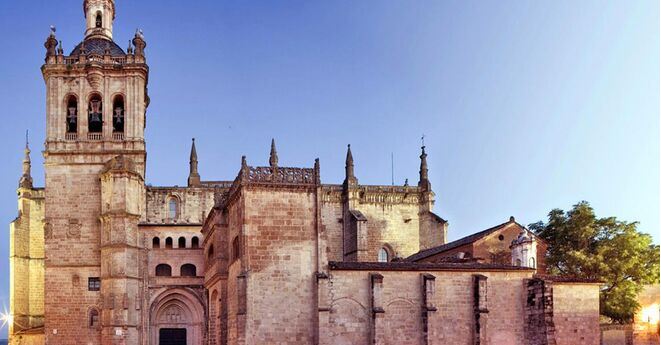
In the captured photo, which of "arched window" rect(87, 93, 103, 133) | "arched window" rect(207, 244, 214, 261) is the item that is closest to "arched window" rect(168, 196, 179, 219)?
"arched window" rect(87, 93, 103, 133)

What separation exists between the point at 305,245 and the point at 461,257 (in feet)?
40.4

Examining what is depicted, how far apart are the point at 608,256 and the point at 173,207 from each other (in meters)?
28.1

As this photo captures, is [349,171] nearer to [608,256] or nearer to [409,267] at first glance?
[608,256]

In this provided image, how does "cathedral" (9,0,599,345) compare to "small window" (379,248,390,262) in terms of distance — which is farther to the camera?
"small window" (379,248,390,262)

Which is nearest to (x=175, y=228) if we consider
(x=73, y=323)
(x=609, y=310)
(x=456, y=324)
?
(x=73, y=323)

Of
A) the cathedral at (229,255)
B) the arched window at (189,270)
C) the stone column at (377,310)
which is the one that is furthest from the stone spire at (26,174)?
the stone column at (377,310)

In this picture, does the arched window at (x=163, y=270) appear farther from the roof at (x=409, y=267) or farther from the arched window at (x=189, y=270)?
the roof at (x=409, y=267)

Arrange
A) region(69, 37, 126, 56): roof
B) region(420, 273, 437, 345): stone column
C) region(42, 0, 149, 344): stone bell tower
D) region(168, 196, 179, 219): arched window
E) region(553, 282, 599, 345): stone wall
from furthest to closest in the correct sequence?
region(168, 196, 179, 219): arched window, region(69, 37, 126, 56): roof, region(42, 0, 149, 344): stone bell tower, region(553, 282, 599, 345): stone wall, region(420, 273, 437, 345): stone column

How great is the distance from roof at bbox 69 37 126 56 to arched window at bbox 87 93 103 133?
3.09 meters

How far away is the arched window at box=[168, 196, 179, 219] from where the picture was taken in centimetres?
5138

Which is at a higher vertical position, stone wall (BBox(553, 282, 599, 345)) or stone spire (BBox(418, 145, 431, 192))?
stone spire (BBox(418, 145, 431, 192))

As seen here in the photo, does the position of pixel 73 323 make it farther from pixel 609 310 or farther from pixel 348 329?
pixel 609 310

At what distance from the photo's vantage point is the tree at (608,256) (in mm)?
44594

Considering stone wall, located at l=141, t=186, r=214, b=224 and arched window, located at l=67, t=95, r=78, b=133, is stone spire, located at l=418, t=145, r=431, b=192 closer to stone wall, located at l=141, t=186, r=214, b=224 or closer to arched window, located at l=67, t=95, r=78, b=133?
stone wall, located at l=141, t=186, r=214, b=224
